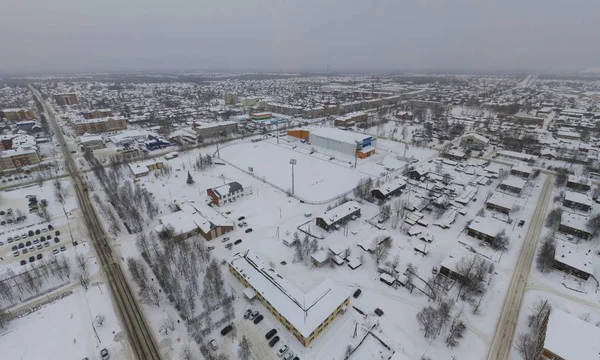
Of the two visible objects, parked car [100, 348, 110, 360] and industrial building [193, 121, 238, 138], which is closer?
parked car [100, 348, 110, 360]

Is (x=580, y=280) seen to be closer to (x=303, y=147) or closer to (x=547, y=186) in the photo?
(x=547, y=186)

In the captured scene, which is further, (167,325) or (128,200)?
(128,200)

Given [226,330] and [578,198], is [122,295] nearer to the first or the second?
[226,330]

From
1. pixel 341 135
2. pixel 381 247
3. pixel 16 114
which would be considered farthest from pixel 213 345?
pixel 16 114

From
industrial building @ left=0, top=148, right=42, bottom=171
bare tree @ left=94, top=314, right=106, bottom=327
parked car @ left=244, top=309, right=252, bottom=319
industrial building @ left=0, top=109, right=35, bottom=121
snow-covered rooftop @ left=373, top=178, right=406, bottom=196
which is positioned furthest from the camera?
industrial building @ left=0, top=109, right=35, bottom=121

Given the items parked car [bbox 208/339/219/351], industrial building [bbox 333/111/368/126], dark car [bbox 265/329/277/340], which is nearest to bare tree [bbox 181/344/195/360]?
parked car [bbox 208/339/219/351]

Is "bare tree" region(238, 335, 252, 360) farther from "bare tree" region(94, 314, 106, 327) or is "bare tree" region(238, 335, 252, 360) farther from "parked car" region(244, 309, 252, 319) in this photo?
"bare tree" region(94, 314, 106, 327)

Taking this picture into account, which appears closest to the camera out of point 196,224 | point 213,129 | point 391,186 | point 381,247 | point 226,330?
point 226,330
